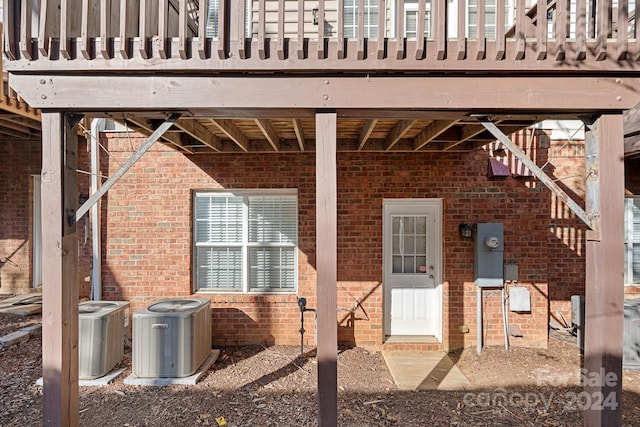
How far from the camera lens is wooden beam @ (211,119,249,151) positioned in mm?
3787

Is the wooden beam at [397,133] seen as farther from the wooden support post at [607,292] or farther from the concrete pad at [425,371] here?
the concrete pad at [425,371]

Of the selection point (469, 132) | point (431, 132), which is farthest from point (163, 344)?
point (469, 132)

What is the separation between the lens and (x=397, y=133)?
4.13 meters

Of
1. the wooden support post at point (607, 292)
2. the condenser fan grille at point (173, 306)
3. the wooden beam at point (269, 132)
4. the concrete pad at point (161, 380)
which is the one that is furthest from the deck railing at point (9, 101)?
the wooden support post at point (607, 292)

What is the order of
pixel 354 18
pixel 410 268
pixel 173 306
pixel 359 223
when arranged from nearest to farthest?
pixel 173 306, pixel 359 223, pixel 354 18, pixel 410 268

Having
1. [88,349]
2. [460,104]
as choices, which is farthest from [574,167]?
[88,349]

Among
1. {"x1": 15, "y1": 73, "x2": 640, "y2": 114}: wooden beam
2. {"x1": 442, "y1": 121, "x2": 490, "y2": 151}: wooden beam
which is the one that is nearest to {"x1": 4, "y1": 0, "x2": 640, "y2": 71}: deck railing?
{"x1": 15, "y1": 73, "x2": 640, "y2": 114}: wooden beam

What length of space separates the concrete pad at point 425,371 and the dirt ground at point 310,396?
0.35ft

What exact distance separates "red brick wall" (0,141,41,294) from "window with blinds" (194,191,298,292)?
3.69m

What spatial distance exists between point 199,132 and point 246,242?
1.86 m

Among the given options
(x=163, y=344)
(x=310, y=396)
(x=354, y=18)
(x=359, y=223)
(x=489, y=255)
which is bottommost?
(x=310, y=396)

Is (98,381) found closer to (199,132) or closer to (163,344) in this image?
(163,344)

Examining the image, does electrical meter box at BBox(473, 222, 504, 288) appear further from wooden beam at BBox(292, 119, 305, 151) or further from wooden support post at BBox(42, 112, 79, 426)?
wooden support post at BBox(42, 112, 79, 426)

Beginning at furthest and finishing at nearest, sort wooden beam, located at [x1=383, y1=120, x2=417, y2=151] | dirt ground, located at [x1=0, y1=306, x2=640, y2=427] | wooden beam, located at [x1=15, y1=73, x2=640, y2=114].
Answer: wooden beam, located at [x1=383, y1=120, x2=417, y2=151]
dirt ground, located at [x1=0, y1=306, x2=640, y2=427]
wooden beam, located at [x1=15, y1=73, x2=640, y2=114]
